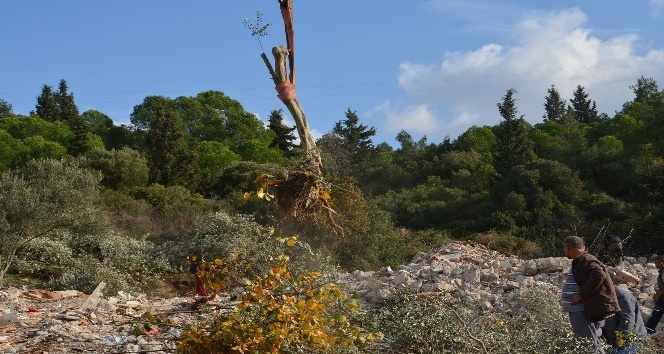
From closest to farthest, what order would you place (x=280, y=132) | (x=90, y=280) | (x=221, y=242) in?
(x=90, y=280) < (x=221, y=242) < (x=280, y=132)

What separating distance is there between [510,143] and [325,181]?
31559 mm

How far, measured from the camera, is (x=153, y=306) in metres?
11.2

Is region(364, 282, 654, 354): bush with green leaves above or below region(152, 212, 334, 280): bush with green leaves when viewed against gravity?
below

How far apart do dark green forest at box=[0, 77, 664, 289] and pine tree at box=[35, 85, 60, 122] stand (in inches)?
4.1

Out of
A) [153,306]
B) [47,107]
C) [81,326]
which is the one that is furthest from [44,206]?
[47,107]

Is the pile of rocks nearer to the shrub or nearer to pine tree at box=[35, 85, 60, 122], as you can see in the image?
the shrub

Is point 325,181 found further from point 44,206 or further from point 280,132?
point 280,132

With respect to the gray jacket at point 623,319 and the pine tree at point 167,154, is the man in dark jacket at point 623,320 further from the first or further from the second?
the pine tree at point 167,154

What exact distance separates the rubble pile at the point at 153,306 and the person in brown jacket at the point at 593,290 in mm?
2005

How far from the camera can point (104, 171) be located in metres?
30.7

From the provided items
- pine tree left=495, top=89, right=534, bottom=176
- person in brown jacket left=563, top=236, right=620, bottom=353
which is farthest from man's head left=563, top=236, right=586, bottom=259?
pine tree left=495, top=89, right=534, bottom=176

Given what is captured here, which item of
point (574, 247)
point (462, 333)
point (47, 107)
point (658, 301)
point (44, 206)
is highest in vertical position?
point (47, 107)

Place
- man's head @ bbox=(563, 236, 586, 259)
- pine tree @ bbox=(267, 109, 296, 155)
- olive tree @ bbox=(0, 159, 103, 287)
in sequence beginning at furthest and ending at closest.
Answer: pine tree @ bbox=(267, 109, 296, 155)
olive tree @ bbox=(0, 159, 103, 287)
man's head @ bbox=(563, 236, 586, 259)

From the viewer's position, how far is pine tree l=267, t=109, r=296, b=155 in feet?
140
